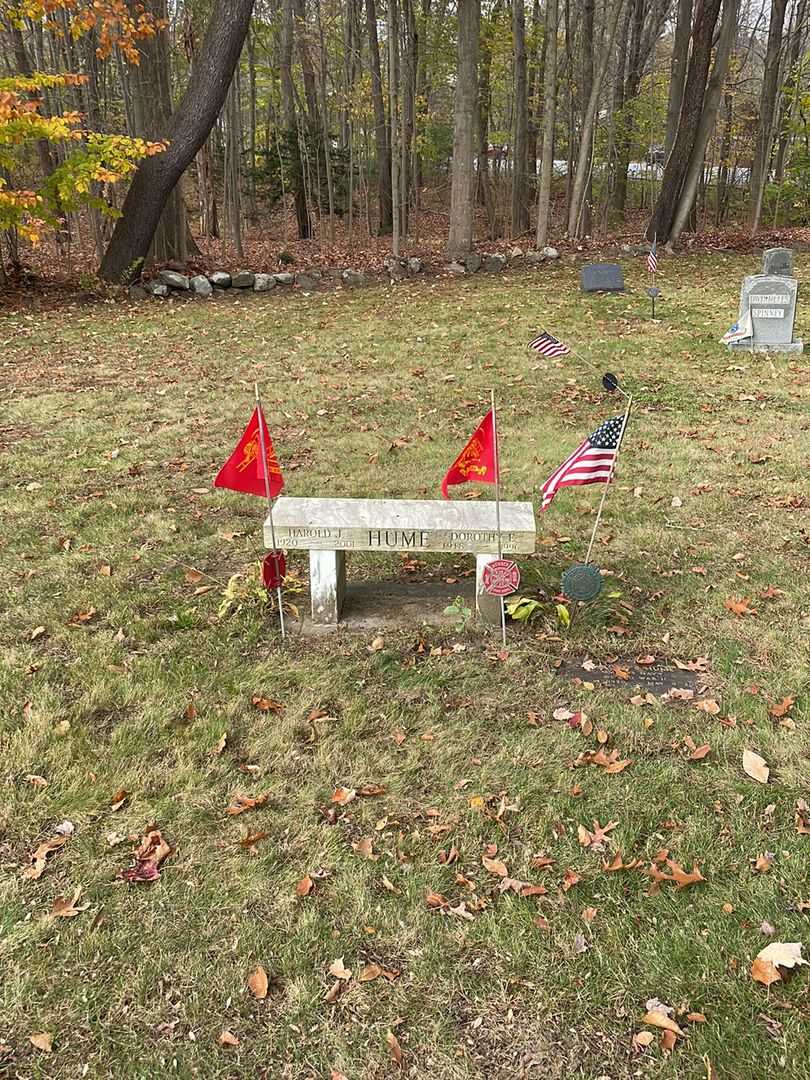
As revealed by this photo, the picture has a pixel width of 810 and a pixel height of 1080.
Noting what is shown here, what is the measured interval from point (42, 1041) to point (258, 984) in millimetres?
618

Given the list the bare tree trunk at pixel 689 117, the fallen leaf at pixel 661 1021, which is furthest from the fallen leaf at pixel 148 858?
the bare tree trunk at pixel 689 117

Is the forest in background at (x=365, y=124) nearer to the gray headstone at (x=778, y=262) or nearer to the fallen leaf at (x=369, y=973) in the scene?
the gray headstone at (x=778, y=262)

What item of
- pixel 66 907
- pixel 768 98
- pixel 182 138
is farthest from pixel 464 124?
pixel 66 907

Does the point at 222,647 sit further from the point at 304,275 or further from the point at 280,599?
the point at 304,275

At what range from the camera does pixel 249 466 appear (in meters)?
4.15

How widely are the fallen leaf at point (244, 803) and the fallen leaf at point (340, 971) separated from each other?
0.78 meters

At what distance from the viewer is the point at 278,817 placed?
307 cm

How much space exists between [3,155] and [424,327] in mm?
7103

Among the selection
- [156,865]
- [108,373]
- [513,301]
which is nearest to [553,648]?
[156,865]

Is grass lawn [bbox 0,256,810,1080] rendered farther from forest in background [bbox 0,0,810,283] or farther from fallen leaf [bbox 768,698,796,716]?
forest in background [bbox 0,0,810,283]

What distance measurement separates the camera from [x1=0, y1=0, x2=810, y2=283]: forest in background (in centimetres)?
1354

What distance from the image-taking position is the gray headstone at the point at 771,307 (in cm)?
984

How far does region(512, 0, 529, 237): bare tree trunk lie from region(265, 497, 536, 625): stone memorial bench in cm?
1812

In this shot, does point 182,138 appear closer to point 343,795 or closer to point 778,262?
point 778,262
